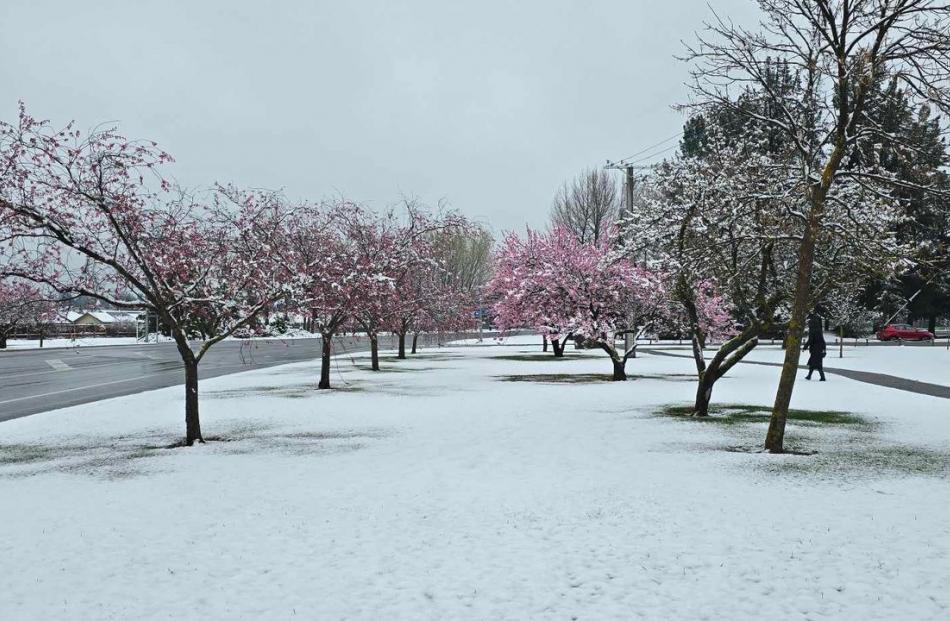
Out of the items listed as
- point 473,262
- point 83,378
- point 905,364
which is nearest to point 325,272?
point 83,378

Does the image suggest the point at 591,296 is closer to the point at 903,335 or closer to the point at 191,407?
the point at 191,407

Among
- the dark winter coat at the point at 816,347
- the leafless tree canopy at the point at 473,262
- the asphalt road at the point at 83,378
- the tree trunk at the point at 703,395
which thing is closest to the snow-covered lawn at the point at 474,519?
the tree trunk at the point at 703,395

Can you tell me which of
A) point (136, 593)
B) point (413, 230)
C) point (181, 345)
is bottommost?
point (136, 593)

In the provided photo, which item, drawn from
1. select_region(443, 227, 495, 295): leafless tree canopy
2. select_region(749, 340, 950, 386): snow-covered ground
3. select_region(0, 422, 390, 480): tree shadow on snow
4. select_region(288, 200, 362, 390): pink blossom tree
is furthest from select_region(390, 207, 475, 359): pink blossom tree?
select_region(443, 227, 495, 295): leafless tree canopy

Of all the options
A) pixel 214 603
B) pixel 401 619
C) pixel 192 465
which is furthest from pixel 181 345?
pixel 401 619

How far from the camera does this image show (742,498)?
309 inches

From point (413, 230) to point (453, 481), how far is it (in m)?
12.4

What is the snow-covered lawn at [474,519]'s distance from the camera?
A: 5086mm

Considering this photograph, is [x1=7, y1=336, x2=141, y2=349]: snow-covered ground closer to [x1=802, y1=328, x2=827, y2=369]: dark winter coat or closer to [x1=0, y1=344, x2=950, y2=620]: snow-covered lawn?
[x1=0, y1=344, x2=950, y2=620]: snow-covered lawn

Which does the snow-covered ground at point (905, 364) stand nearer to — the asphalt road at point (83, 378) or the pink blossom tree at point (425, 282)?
the pink blossom tree at point (425, 282)

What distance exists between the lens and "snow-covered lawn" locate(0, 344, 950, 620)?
5.09 meters

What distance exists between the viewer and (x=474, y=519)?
23.3 ft

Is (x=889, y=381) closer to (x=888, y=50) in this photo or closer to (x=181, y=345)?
(x=888, y=50)

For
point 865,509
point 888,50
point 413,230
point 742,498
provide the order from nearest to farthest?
point 865,509
point 742,498
point 888,50
point 413,230
